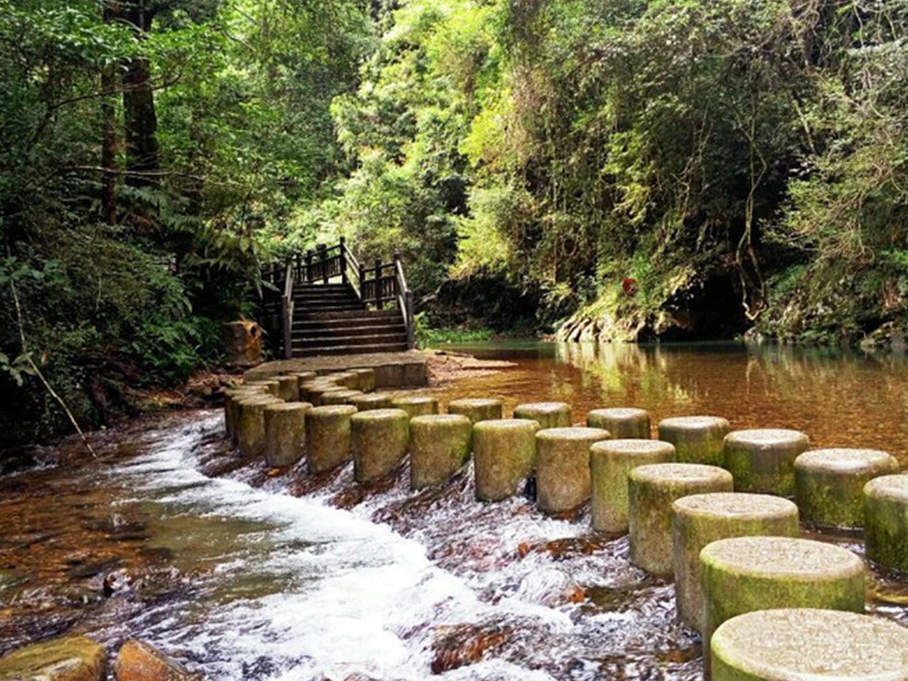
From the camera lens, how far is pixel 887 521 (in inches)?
112

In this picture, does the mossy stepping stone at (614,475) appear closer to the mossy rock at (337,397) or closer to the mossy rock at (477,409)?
the mossy rock at (477,409)

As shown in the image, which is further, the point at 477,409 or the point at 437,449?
the point at 477,409

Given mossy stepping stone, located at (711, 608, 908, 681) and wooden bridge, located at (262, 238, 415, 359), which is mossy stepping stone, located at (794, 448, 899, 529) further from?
wooden bridge, located at (262, 238, 415, 359)

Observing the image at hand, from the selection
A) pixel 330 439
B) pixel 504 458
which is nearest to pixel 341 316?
pixel 330 439

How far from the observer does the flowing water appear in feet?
9.30

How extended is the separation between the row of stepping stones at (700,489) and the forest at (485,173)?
11.1ft

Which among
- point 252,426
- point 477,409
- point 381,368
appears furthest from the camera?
point 381,368

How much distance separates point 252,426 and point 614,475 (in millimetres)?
4375

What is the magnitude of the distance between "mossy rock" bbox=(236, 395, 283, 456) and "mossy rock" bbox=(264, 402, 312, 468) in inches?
15.6

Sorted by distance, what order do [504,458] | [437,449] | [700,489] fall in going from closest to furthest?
[700,489]
[504,458]
[437,449]

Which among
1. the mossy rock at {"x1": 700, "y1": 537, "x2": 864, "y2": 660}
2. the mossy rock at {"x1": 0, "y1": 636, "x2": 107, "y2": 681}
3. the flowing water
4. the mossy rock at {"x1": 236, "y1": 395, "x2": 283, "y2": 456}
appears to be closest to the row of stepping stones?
the mossy rock at {"x1": 700, "y1": 537, "x2": 864, "y2": 660}

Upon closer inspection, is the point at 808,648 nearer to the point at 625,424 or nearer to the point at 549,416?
the point at 625,424

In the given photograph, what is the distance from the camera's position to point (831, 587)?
2096 millimetres

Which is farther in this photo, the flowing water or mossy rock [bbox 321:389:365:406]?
mossy rock [bbox 321:389:365:406]
